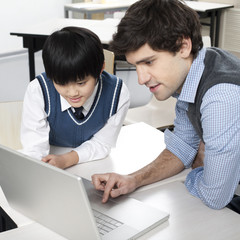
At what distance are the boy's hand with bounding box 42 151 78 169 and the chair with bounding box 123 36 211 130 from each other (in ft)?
3.62

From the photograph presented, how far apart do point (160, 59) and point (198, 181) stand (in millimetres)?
390

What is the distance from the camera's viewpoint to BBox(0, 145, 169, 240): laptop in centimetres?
98

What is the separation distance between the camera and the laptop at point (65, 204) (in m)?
0.98

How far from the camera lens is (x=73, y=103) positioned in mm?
1606

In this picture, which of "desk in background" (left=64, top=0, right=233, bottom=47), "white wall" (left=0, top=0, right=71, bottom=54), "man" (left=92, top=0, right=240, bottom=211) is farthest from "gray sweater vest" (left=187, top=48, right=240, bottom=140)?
"white wall" (left=0, top=0, right=71, bottom=54)

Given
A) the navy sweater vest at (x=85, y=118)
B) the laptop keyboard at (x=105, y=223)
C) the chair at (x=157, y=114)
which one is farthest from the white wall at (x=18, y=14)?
the laptop keyboard at (x=105, y=223)

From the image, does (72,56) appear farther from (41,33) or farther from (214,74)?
(41,33)

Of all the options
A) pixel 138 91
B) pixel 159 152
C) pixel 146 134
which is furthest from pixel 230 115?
pixel 138 91

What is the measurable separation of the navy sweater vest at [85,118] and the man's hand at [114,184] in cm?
43

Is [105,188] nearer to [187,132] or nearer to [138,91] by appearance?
[187,132]

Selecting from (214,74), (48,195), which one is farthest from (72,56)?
(48,195)

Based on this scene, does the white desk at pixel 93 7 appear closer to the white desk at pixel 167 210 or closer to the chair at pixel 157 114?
the chair at pixel 157 114

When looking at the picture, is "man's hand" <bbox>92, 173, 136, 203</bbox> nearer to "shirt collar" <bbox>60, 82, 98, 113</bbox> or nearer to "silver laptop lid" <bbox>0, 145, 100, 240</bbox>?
"silver laptop lid" <bbox>0, 145, 100, 240</bbox>

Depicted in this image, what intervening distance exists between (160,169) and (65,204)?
1.70 feet
